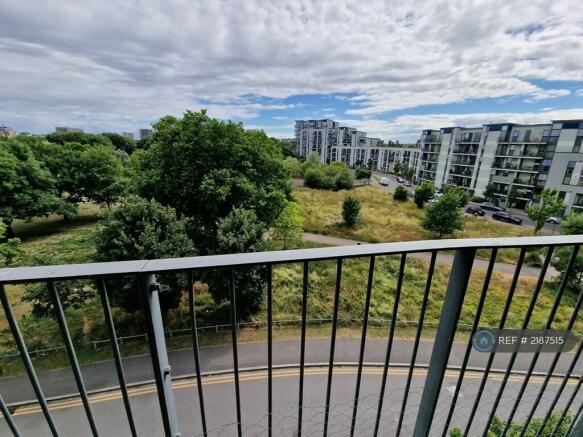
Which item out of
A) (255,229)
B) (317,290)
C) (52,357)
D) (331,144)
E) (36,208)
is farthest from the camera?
(331,144)

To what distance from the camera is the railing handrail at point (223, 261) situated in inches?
34.5

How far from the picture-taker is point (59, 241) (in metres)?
16.2

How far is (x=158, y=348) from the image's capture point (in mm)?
1133

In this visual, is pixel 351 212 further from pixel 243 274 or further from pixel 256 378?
pixel 256 378

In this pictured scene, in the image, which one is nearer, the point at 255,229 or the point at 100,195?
the point at 255,229

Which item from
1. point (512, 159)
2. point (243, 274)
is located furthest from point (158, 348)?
point (512, 159)

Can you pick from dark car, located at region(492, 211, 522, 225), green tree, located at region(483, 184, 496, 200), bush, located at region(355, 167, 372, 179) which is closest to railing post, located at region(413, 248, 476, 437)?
dark car, located at region(492, 211, 522, 225)

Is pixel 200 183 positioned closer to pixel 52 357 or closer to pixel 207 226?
pixel 207 226

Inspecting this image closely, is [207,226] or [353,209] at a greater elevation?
[207,226]

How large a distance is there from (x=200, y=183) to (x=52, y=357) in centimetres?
620

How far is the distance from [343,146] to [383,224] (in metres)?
52.3

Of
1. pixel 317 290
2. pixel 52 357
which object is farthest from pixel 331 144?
pixel 52 357

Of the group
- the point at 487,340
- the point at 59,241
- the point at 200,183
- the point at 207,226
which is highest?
the point at 487,340

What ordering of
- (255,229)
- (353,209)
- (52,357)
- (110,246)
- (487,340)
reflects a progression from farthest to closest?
(353,209)
(255,229)
(110,246)
(52,357)
(487,340)
